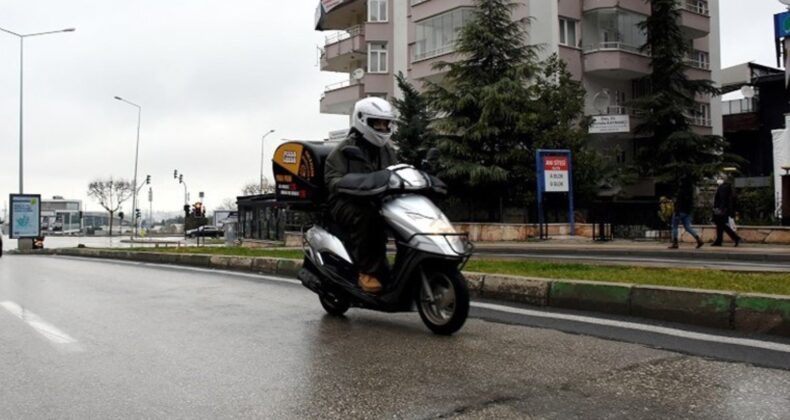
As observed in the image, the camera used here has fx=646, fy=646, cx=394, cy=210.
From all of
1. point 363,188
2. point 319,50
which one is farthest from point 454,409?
point 319,50

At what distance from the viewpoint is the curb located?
5266 millimetres

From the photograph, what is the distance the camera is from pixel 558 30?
31.8 metres

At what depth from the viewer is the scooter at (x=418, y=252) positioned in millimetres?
4992

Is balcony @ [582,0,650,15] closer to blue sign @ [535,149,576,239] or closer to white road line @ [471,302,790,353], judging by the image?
blue sign @ [535,149,576,239]

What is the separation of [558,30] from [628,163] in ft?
27.2

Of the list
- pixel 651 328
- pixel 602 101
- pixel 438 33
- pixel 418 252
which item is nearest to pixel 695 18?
pixel 602 101

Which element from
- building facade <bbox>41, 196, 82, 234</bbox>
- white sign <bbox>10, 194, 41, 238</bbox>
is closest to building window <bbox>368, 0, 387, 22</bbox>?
white sign <bbox>10, 194, 41, 238</bbox>

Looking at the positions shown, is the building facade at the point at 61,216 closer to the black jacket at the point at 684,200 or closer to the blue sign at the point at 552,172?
the blue sign at the point at 552,172

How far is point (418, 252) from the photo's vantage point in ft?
16.4

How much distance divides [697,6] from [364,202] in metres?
38.7

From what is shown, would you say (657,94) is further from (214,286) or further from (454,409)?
(454,409)

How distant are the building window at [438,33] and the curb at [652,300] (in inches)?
1028

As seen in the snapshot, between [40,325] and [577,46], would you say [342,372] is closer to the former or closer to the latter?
[40,325]

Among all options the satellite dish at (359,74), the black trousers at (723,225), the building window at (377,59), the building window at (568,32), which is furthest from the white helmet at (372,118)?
the satellite dish at (359,74)
